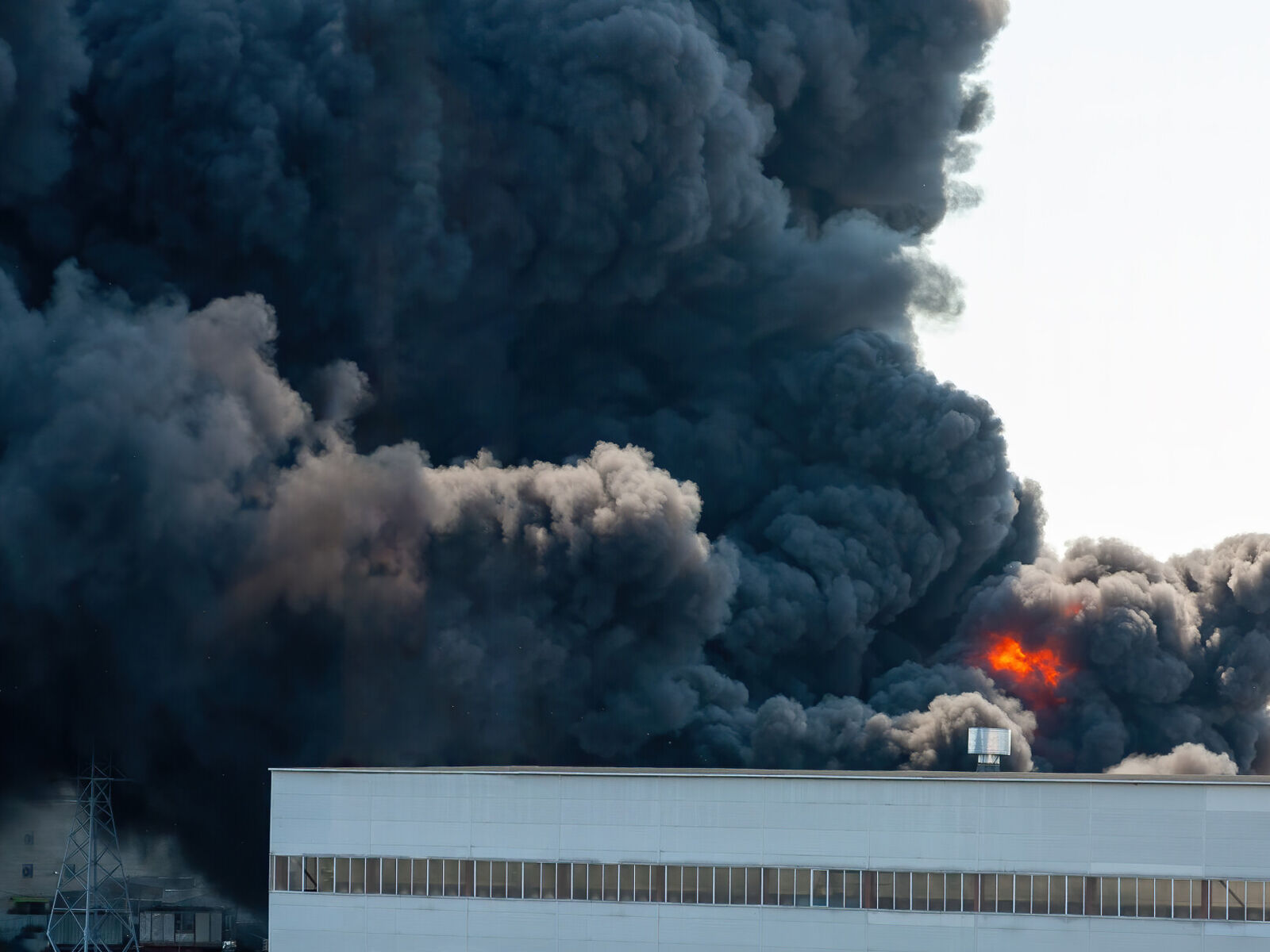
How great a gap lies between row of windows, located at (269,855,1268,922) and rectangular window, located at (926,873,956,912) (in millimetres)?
18

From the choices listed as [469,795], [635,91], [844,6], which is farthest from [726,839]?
[844,6]

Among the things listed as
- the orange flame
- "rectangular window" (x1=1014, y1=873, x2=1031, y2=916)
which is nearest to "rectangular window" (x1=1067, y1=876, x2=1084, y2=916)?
"rectangular window" (x1=1014, y1=873, x2=1031, y2=916)

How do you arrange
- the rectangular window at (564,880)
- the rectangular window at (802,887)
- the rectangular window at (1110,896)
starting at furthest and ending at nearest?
the rectangular window at (564,880), the rectangular window at (802,887), the rectangular window at (1110,896)

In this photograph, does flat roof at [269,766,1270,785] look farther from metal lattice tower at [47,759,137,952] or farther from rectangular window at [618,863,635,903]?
metal lattice tower at [47,759,137,952]

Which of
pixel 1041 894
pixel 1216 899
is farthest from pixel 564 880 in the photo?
pixel 1216 899

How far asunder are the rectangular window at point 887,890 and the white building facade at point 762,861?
1.8 inches

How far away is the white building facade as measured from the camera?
4472cm

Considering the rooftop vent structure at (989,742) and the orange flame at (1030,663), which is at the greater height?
the orange flame at (1030,663)

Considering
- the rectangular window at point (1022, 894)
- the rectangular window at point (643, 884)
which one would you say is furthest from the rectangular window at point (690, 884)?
the rectangular window at point (1022, 894)

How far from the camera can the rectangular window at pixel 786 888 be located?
46750 mm

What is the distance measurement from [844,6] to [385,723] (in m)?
39.4

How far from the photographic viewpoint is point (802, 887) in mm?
46688

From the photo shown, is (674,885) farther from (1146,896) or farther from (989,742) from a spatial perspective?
(989,742)

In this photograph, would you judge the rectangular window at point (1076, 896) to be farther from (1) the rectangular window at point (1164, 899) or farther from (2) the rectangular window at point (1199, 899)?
(2) the rectangular window at point (1199, 899)
